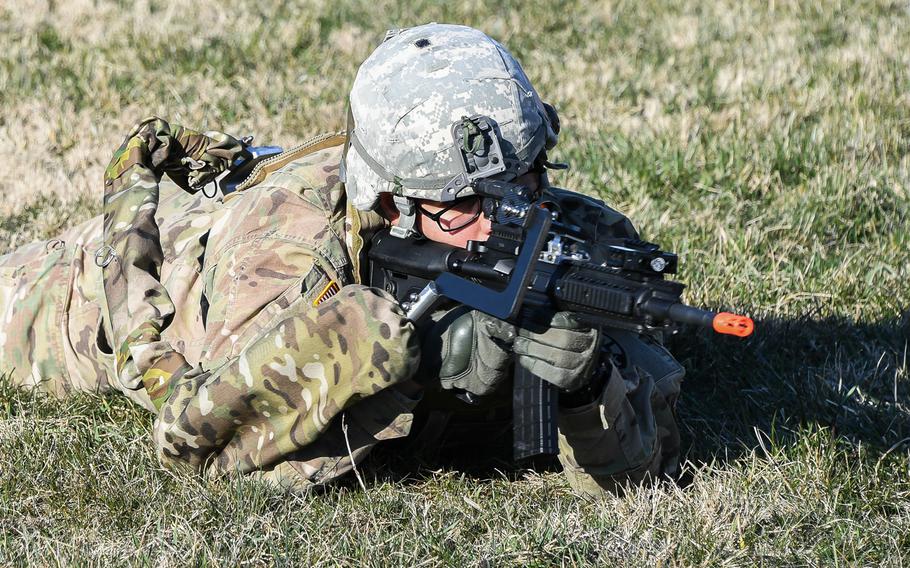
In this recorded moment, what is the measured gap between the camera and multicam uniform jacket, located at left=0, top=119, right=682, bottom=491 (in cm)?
333

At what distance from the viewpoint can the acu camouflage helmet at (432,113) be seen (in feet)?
11.5

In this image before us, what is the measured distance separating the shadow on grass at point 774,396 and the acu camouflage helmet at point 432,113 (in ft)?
3.44

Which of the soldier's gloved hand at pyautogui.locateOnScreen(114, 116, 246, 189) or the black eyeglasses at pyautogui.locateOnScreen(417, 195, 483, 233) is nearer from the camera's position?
the black eyeglasses at pyautogui.locateOnScreen(417, 195, 483, 233)

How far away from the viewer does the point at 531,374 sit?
→ 10.8 ft

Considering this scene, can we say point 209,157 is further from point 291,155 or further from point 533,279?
point 533,279

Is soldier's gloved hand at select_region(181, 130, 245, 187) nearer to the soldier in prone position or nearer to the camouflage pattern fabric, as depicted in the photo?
the camouflage pattern fabric

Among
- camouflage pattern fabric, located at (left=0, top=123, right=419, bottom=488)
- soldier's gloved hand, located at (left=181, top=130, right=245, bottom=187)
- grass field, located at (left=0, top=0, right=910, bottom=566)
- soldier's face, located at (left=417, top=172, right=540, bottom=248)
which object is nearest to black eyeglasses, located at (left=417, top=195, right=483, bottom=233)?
soldier's face, located at (left=417, top=172, right=540, bottom=248)

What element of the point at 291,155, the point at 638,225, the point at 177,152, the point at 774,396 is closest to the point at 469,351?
the point at 291,155

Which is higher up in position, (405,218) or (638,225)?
(405,218)

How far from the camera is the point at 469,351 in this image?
333 cm

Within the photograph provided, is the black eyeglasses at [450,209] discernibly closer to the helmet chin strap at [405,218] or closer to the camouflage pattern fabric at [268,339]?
the helmet chin strap at [405,218]

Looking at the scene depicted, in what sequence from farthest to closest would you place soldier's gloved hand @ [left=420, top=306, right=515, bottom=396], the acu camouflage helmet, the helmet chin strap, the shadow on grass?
the shadow on grass
the helmet chin strap
the acu camouflage helmet
soldier's gloved hand @ [left=420, top=306, right=515, bottom=396]

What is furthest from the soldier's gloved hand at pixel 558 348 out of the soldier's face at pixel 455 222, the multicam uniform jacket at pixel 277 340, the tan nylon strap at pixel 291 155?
the tan nylon strap at pixel 291 155

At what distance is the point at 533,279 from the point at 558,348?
0.67 ft
